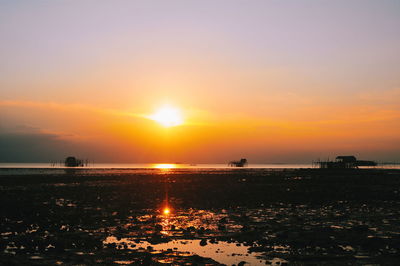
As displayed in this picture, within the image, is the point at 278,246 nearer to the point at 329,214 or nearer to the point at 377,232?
the point at 377,232

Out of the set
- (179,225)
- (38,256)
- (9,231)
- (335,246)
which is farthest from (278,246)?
(9,231)

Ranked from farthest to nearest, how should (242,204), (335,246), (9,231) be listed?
1. (242,204)
2. (9,231)
3. (335,246)

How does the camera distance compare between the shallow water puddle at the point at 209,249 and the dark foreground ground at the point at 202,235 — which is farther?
the dark foreground ground at the point at 202,235

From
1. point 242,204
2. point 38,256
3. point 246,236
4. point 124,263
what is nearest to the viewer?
point 124,263

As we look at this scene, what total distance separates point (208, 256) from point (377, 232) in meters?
9.21

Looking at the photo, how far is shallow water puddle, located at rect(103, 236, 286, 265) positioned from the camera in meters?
13.7

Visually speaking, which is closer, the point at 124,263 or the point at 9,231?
the point at 124,263

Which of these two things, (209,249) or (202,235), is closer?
(209,249)

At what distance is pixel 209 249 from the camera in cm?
1559

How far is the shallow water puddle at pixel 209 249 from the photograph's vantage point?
13672 millimetres

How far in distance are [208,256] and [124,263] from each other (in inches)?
126

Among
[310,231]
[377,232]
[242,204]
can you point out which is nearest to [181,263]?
[310,231]

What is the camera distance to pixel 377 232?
18422 millimetres

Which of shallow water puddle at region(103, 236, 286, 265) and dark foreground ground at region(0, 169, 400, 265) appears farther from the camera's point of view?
dark foreground ground at region(0, 169, 400, 265)
